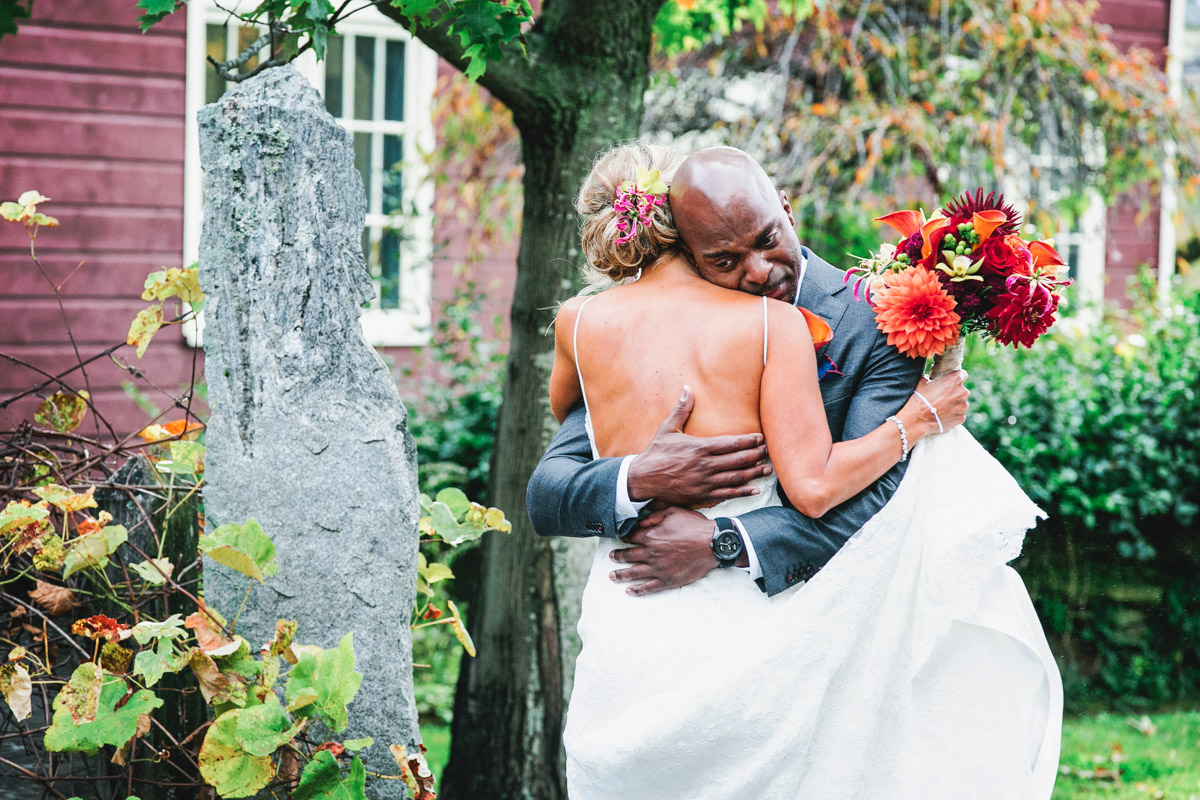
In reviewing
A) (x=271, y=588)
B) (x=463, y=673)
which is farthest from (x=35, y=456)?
(x=463, y=673)

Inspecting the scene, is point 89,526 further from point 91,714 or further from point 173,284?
point 173,284

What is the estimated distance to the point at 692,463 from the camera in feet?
7.85

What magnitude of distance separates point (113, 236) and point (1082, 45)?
19.8ft

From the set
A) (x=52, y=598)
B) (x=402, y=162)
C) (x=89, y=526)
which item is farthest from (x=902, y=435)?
(x=402, y=162)

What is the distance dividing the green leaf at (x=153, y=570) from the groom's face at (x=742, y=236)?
1.56m

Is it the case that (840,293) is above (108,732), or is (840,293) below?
above

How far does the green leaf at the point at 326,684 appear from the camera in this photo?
247cm

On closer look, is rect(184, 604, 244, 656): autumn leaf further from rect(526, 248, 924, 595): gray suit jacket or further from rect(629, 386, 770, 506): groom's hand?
rect(629, 386, 770, 506): groom's hand

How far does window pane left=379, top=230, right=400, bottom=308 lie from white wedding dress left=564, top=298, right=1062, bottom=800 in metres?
5.11

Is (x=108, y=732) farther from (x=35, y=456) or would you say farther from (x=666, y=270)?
(x=666, y=270)

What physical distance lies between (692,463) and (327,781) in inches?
42.5

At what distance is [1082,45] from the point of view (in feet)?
23.6

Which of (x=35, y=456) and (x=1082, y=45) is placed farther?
(x=1082, y=45)

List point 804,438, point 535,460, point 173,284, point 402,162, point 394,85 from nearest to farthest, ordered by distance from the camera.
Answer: point 804,438 → point 173,284 → point 535,460 → point 402,162 → point 394,85
